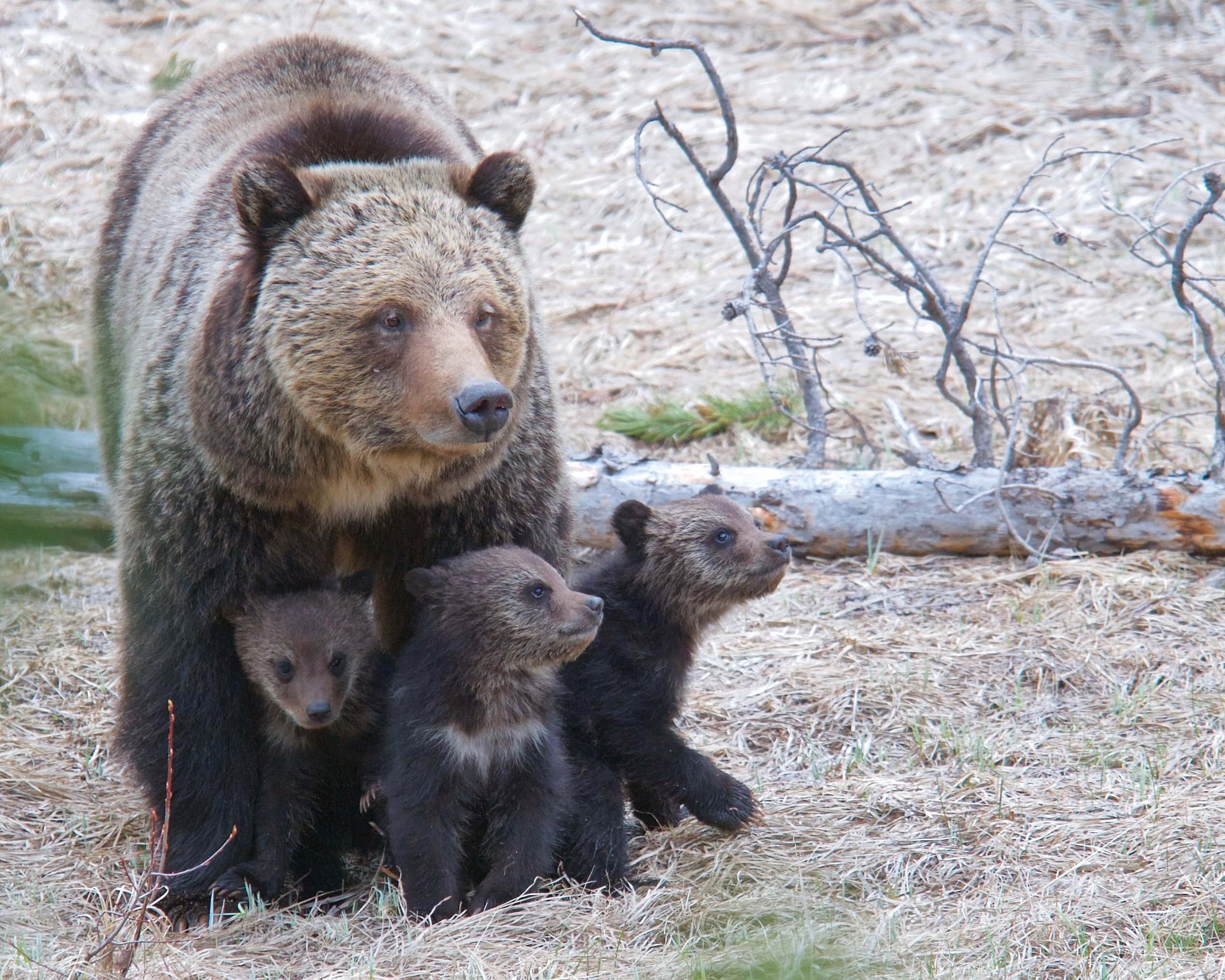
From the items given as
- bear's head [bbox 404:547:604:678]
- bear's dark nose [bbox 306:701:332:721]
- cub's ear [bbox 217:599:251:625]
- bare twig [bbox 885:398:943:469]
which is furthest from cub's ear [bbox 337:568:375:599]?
bare twig [bbox 885:398:943:469]

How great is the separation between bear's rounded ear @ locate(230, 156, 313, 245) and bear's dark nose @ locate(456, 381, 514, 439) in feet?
3.01

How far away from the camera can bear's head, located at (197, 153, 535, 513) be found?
3959 millimetres

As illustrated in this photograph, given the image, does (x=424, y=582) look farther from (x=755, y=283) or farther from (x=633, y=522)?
(x=755, y=283)

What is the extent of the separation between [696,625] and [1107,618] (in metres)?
2.51

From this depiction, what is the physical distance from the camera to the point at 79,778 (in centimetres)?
555

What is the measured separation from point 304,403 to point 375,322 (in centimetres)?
35

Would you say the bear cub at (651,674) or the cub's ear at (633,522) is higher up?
the cub's ear at (633,522)

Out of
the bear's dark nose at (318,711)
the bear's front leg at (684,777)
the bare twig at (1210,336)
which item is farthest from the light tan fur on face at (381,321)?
the bare twig at (1210,336)

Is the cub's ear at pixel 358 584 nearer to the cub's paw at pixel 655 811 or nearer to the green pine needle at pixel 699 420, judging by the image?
the cub's paw at pixel 655 811

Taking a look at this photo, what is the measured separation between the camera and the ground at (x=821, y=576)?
3.92 meters

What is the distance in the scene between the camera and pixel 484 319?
4188mm

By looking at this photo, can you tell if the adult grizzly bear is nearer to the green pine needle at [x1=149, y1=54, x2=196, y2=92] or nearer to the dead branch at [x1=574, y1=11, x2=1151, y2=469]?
the green pine needle at [x1=149, y1=54, x2=196, y2=92]

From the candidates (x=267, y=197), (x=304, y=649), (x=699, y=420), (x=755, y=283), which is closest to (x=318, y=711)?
(x=304, y=649)

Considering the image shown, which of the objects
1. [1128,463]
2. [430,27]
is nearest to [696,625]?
[1128,463]
